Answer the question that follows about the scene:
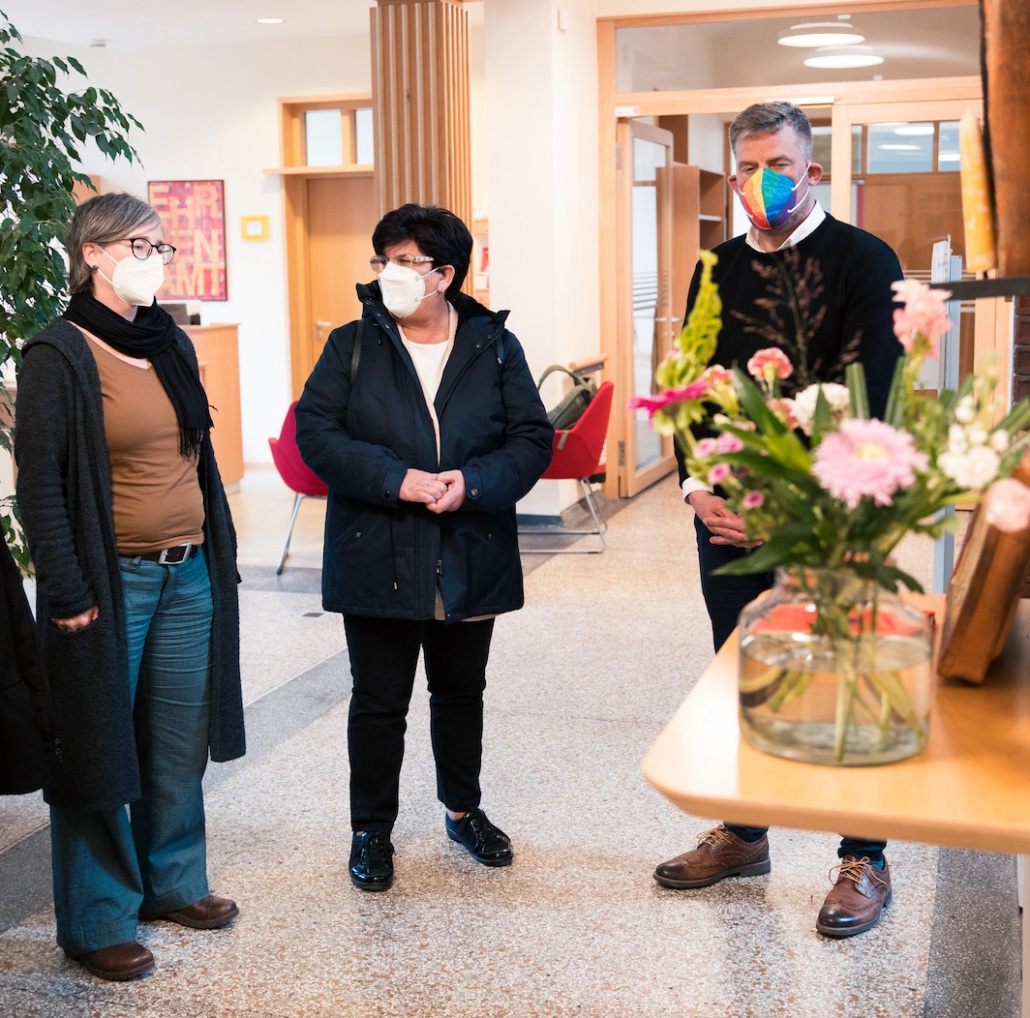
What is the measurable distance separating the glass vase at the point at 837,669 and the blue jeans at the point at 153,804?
5.00ft

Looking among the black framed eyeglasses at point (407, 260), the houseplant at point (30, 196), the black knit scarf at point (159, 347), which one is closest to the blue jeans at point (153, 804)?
the black knit scarf at point (159, 347)

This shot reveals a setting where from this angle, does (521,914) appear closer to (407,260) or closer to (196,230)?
(407,260)

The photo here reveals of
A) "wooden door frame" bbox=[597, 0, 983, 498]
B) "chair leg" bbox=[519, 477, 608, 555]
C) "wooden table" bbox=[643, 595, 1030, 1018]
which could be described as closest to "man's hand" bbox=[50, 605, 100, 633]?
"wooden table" bbox=[643, 595, 1030, 1018]

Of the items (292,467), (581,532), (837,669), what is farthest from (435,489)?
(581,532)

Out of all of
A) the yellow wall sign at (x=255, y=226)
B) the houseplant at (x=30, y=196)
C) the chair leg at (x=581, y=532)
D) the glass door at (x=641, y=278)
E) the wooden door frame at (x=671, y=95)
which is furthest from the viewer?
the yellow wall sign at (x=255, y=226)

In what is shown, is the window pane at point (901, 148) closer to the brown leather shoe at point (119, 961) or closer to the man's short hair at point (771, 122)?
the man's short hair at point (771, 122)

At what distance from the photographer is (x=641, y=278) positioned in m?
8.11

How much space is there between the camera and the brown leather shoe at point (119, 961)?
2.36 meters

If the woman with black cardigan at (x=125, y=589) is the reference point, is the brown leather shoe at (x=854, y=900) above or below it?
below

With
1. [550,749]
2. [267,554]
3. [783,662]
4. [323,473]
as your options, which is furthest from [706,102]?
[783,662]

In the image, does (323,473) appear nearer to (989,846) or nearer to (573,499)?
(989,846)

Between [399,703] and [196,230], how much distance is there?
7.61 metres

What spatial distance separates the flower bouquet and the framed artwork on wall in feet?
29.1

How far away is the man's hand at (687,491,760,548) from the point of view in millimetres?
2275
